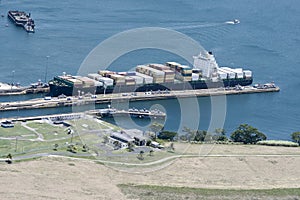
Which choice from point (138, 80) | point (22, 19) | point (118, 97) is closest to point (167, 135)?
point (118, 97)

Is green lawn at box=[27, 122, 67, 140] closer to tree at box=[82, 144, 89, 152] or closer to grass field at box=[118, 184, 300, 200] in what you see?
tree at box=[82, 144, 89, 152]

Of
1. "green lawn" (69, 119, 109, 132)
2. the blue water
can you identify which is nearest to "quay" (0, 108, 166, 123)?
"green lawn" (69, 119, 109, 132)

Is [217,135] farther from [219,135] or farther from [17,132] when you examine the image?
[17,132]

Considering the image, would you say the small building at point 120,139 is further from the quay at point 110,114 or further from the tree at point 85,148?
the quay at point 110,114

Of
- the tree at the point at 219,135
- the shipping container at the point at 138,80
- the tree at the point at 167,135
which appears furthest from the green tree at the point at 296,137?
the shipping container at the point at 138,80

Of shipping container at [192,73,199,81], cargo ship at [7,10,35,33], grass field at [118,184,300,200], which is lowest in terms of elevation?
grass field at [118,184,300,200]

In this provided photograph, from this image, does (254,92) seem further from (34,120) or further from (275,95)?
(34,120)
